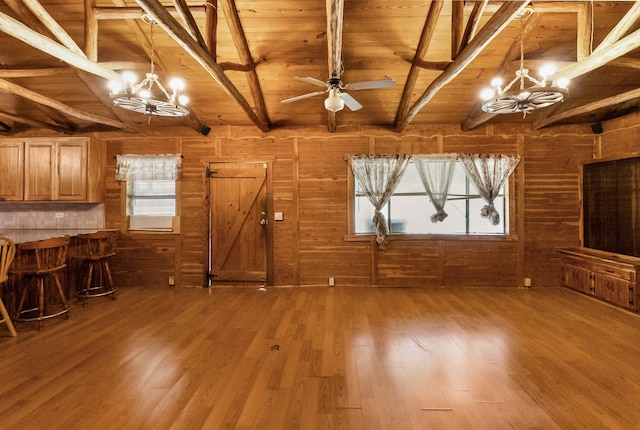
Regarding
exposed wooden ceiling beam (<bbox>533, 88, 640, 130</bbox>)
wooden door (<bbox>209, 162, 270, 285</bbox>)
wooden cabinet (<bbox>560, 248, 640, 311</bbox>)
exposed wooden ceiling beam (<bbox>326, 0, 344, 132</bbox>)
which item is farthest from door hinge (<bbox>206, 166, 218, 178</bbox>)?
wooden cabinet (<bbox>560, 248, 640, 311</bbox>)

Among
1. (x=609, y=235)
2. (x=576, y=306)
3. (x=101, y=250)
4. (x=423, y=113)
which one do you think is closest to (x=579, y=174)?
(x=609, y=235)

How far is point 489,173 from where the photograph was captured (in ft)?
17.3

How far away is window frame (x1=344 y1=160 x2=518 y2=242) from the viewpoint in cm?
541

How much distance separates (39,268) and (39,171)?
2.57 metres

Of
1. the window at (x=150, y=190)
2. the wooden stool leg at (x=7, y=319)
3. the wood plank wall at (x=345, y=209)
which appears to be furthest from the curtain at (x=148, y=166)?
the wooden stool leg at (x=7, y=319)

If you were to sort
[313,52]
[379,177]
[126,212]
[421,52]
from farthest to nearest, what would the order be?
[126,212] < [379,177] < [313,52] < [421,52]

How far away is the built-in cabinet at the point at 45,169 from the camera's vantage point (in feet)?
17.1

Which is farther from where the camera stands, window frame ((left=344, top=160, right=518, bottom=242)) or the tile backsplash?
the tile backsplash

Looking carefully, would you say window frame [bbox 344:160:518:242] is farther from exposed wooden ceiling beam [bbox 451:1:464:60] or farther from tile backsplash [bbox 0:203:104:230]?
tile backsplash [bbox 0:203:104:230]

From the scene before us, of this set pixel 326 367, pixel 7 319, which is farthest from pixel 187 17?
pixel 7 319

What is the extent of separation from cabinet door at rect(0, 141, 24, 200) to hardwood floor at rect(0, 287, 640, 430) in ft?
8.02

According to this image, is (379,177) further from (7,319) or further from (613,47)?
(7,319)

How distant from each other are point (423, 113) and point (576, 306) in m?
3.54

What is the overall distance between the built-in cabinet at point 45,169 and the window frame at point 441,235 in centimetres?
435
